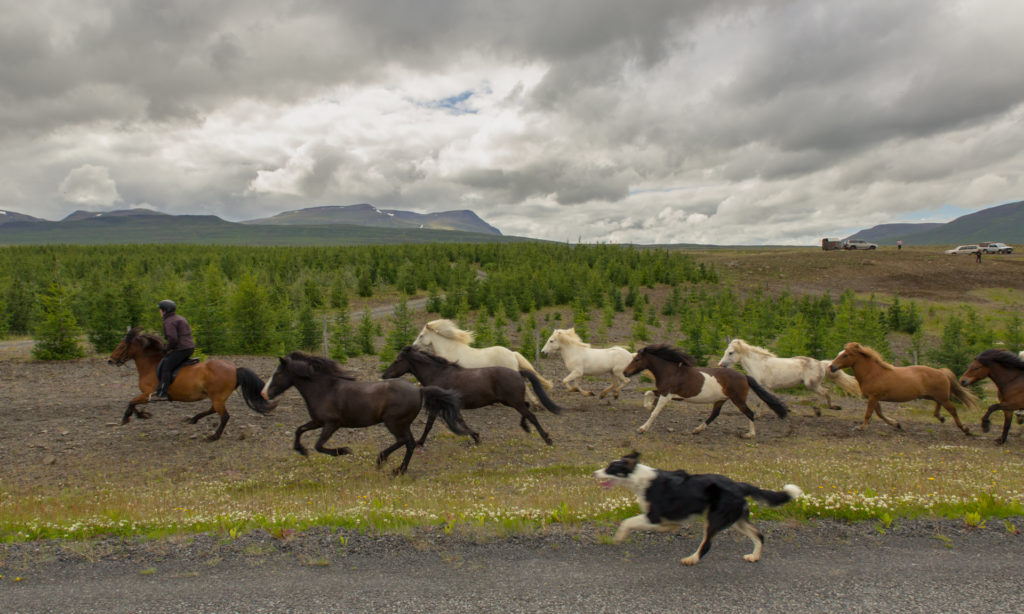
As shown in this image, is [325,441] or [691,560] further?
[325,441]

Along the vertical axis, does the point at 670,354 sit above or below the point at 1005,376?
above

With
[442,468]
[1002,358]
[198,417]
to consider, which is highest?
[1002,358]

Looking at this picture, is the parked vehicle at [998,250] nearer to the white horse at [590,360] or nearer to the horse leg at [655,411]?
the white horse at [590,360]

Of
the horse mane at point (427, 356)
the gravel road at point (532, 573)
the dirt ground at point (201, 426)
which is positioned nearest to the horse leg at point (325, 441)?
the dirt ground at point (201, 426)

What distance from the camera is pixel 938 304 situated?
4194 cm

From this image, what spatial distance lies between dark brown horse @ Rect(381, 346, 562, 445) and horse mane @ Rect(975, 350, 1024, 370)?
377 inches

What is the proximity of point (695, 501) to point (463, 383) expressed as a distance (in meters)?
6.38

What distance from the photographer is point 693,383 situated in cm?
1236

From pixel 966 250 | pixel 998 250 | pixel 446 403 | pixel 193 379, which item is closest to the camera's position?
pixel 446 403

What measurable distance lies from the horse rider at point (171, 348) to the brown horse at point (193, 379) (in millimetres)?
153

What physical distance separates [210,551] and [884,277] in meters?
62.2

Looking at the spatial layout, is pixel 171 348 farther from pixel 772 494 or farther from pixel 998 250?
pixel 998 250

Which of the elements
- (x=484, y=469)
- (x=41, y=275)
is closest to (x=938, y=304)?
(x=484, y=469)

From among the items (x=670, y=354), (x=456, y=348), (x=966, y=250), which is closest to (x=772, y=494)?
(x=670, y=354)
